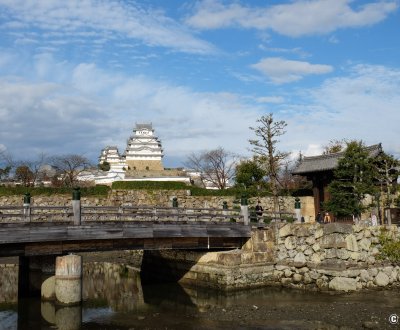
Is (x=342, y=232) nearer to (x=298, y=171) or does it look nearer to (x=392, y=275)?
(x=392, y=275)

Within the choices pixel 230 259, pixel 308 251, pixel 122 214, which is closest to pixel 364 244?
pixel 308 251

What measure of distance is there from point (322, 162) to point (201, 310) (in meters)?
22.1

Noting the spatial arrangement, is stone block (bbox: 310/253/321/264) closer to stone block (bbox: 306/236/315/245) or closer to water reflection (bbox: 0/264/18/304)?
stone block (bbox: 306/236/315/245)

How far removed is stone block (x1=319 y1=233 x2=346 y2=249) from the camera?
18359 millimetres

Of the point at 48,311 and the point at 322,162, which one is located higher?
the point at 322,162

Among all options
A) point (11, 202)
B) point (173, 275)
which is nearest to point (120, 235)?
point (173, 275)

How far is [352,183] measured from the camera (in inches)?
1003

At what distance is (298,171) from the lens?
35.4 metres

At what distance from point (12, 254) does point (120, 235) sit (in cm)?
383

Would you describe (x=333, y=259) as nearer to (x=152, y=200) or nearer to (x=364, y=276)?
(x=364, y=276)

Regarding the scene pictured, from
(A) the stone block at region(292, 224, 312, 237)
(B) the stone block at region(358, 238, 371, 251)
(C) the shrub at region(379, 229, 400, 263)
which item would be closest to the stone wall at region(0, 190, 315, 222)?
(C) the shrub at region(379, 229, 400, 263)

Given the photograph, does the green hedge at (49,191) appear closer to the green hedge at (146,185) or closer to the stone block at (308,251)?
the green hedge at (146,185)

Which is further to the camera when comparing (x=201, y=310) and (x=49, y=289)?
(x=49, y=289)

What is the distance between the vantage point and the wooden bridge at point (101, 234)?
14.1 metres
